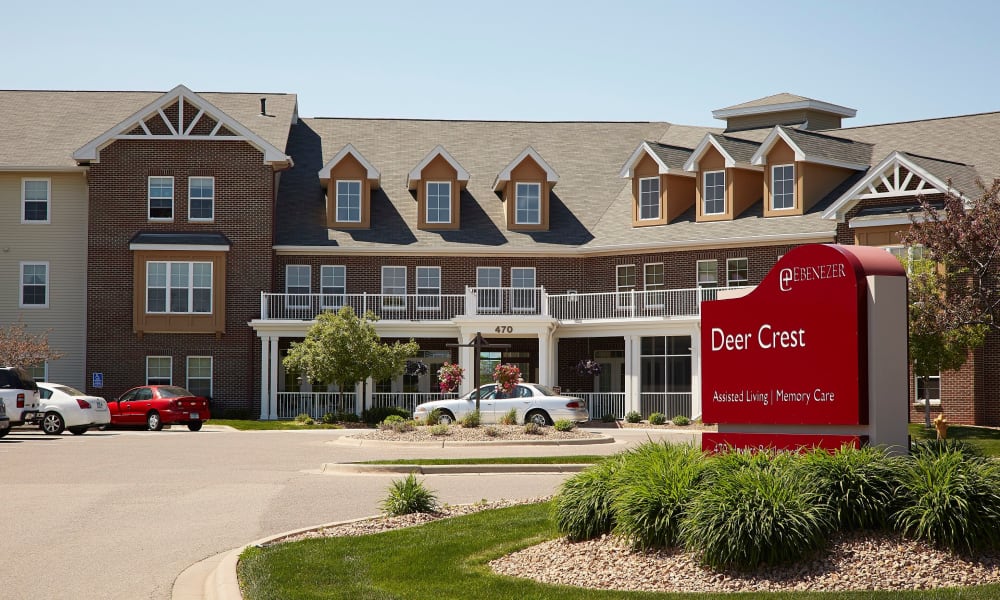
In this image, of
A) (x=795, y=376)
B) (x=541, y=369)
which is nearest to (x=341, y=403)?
A: (x=541, y=369)

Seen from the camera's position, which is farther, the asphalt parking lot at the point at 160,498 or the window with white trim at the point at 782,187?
the window with white trim at the point at 782,187

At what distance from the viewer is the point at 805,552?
943 centimetres

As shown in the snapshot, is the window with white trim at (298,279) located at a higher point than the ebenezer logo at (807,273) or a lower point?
higher

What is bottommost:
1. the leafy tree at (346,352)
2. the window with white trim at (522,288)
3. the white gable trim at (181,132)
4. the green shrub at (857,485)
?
the green shrub at (857,485)

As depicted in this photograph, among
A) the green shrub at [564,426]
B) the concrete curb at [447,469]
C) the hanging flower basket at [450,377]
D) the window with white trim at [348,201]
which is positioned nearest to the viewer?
the concrete curb at [447,469]

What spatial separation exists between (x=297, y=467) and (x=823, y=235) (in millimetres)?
21808

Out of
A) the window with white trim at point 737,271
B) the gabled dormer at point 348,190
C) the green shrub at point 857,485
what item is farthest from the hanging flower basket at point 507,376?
the green shrub at point 857,485

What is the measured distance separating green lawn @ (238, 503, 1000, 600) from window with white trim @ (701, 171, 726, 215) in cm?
2978

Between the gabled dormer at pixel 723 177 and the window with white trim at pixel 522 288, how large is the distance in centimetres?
663

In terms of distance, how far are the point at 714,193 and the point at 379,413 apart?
14.2 metres

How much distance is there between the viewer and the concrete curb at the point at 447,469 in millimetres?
20344

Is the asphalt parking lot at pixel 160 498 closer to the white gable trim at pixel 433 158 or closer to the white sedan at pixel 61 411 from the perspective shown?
the white sedan at pixel 61 411

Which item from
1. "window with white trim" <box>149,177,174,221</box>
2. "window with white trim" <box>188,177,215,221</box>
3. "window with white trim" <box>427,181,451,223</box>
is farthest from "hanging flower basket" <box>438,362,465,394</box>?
"window with white trim" <box>149,177,174,221</box>

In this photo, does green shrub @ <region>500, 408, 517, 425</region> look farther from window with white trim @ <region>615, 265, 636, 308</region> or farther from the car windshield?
window with white trim @ <region>615, 265, 636, 308</region>
